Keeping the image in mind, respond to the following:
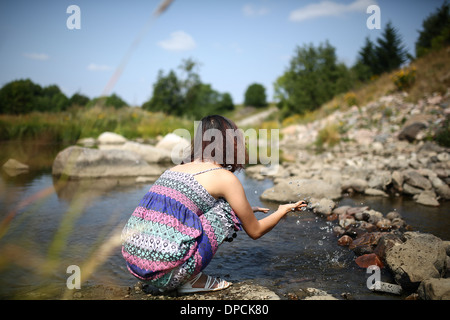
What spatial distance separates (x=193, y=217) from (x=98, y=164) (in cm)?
552

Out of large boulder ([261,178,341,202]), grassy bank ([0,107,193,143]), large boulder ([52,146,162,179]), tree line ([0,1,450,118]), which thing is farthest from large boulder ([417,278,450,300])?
tree line ([0,1,450,118])

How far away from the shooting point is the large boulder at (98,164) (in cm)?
665

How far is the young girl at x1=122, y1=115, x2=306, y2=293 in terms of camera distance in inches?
78.2

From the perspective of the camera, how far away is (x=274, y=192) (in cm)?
534

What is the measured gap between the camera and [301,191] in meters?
5.32

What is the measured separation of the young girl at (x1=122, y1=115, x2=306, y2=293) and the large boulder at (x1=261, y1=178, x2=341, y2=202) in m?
3.02

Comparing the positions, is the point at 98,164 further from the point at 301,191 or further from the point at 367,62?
the point at 367,62

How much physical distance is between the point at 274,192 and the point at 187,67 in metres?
25.5

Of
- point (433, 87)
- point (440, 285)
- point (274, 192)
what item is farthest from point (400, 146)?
point (440, 285)

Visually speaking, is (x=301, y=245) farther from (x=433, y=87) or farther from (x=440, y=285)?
(x=433, y=87)

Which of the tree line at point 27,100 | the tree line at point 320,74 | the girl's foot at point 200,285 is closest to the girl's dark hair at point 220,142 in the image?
the girl's foot at point 200,285

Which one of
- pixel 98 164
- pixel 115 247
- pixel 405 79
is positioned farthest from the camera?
pixel 405 79

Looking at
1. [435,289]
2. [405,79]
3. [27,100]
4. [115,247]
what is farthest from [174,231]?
[405,79]

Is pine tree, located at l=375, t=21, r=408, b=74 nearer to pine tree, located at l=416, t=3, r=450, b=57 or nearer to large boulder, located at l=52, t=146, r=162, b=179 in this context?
pine tree, located at l=416, t=3, r=450, b=57
